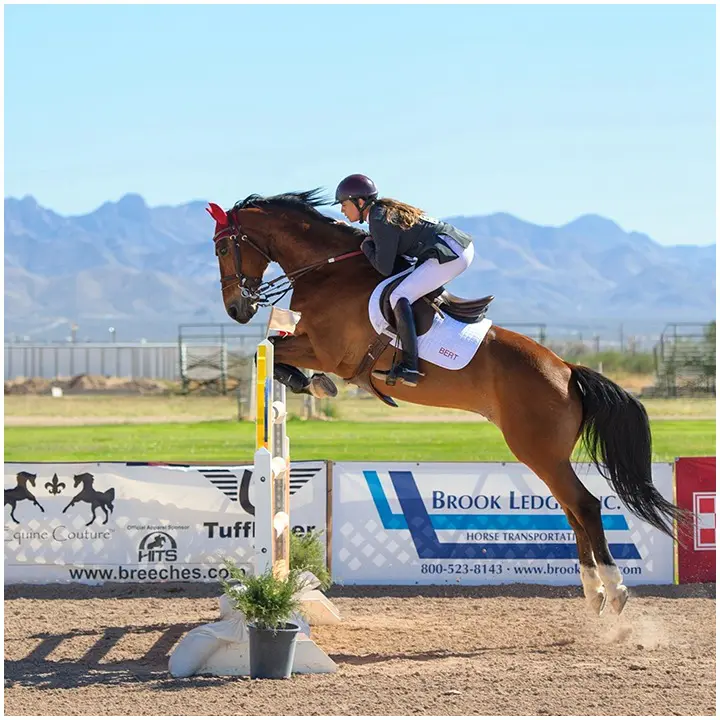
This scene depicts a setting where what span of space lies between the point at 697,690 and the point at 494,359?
2.44m

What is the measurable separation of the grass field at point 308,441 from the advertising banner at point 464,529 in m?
8.12

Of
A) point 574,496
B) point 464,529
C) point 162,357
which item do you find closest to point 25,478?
point 464,529

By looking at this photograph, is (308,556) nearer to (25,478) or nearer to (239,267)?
(239,267)

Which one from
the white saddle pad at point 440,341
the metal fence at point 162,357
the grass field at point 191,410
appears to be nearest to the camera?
the white saddle pad at point 440,341

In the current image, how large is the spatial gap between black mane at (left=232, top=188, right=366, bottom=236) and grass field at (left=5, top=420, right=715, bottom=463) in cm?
1061

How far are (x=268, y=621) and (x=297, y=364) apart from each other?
1.81 meters

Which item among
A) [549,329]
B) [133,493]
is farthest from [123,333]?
[133,493]

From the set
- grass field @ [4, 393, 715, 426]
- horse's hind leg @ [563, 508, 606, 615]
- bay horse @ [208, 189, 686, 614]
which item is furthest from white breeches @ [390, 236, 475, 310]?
grass field @ [4, 393, 715, 426]

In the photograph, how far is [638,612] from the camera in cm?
898

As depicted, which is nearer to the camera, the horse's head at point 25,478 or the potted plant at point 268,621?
the potted plant at point 268,621

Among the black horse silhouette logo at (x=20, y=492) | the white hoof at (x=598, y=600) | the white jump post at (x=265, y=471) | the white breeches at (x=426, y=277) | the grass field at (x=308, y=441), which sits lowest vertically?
the grass field at (x=308, y=441)

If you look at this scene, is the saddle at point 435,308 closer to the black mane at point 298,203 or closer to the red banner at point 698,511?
the black mane at point 298,203

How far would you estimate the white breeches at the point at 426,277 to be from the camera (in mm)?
7402

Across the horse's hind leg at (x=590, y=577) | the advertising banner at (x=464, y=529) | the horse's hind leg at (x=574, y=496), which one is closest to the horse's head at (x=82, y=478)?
the advertising banner at (x=464, y=529)
